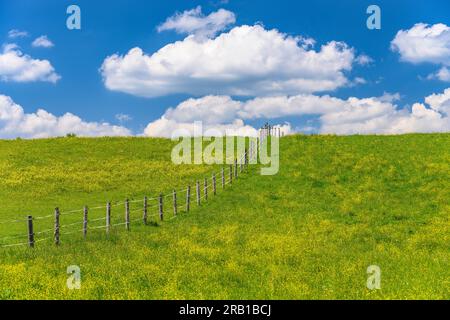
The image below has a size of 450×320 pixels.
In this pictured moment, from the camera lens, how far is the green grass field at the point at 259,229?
14273mm

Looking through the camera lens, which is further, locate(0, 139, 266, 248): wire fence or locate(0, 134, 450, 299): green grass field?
locate(0, 139, 266, 248): wire fence

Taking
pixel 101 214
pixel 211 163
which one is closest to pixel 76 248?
pixel 101 214

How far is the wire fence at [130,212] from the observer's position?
23237 millimetres

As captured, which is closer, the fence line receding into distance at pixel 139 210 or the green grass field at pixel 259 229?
the green grass field at pixel 259 229

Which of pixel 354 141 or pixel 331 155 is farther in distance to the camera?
pixel 354 141

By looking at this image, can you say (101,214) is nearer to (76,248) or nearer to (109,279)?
(76,248)

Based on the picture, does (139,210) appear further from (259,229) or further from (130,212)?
(259,229)

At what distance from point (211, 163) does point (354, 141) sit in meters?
19.8

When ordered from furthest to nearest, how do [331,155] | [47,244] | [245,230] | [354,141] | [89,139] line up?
[89,139]
[354,141]
[331,155]
[245,230]
[47,244]

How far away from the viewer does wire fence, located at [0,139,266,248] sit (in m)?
23.2

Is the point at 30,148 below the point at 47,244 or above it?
above

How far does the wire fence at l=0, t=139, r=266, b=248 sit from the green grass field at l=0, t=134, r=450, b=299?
748mm

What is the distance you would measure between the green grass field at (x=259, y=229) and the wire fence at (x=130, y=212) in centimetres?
75

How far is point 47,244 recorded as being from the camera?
22422mm
